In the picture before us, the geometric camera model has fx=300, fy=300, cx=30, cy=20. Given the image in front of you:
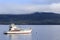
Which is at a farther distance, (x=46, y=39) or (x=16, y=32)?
(x=16, y=32)

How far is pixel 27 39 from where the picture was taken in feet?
211

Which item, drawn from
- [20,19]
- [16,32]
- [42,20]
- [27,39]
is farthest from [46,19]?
[27,39]

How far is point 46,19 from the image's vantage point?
170 m

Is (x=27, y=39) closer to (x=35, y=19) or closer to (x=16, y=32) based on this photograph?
(x=16, y=32)

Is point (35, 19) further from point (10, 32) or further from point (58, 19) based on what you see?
point (10, 32)

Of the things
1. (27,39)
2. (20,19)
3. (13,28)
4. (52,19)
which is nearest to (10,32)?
(13,28)

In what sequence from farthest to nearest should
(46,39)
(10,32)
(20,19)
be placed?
(20,19) → (10,32) → (46,39)

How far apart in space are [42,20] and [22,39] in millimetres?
108266

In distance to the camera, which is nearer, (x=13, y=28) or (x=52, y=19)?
(x=13, y=28)

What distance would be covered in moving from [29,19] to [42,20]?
7.72 metres

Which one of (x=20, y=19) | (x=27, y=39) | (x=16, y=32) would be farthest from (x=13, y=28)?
(x=20, y=19)

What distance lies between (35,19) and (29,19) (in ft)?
22.9

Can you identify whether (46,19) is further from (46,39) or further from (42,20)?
(46,39)

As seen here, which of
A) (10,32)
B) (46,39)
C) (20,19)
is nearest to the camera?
(46,39)
